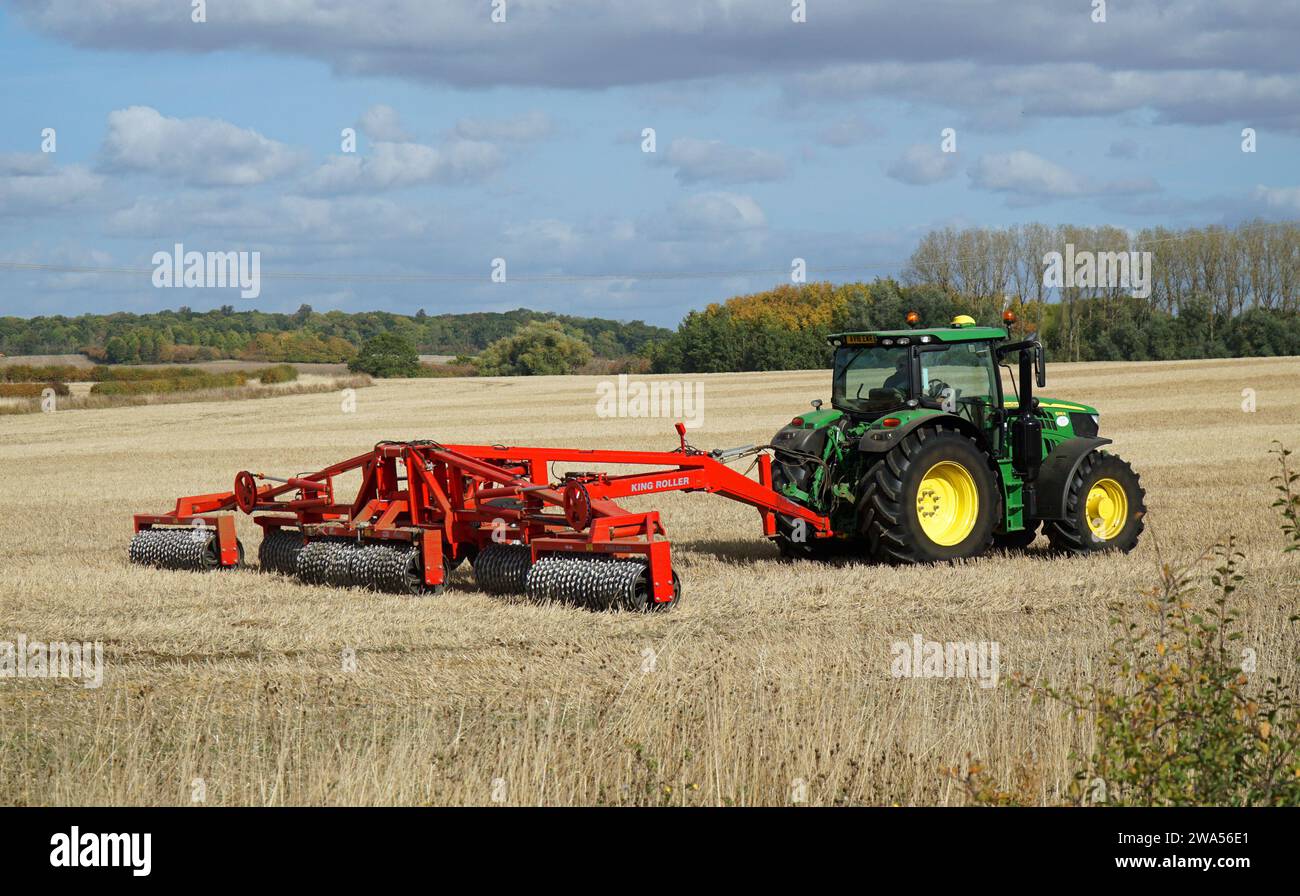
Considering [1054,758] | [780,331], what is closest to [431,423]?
[780,331]

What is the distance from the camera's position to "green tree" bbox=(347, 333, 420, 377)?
203 ft

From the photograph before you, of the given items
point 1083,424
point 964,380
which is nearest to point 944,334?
point 964,380

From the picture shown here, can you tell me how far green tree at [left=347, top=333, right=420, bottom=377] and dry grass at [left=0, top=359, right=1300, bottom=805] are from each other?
152 ft

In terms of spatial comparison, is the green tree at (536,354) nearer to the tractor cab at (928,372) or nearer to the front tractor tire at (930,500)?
the tractor cab at (928,372)

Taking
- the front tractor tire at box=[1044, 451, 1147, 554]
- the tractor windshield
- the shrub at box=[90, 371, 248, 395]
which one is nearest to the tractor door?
the tractor windshield

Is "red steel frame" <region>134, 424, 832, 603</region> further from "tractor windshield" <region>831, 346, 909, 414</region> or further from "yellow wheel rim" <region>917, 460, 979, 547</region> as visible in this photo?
"tractor windshield" <region>831, 346, 909, 414</region>

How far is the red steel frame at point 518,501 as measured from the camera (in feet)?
31.2

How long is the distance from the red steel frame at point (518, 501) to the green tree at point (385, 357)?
5157 cm

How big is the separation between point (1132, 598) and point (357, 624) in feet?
16.3

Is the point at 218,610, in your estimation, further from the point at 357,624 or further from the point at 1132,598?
the point at 1132,598

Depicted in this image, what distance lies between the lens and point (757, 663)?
7.27 metres

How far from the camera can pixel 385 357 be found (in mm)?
62594

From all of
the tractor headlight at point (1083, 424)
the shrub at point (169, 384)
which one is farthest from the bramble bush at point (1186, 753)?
the shrub at point (169, 384)

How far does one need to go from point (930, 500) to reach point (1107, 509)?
6.00ft
